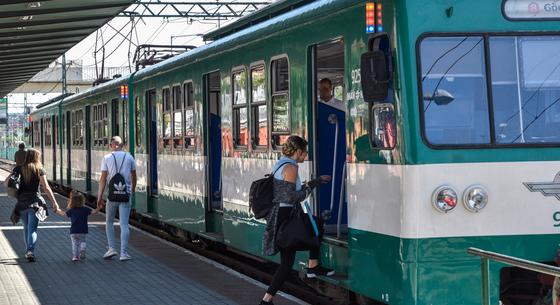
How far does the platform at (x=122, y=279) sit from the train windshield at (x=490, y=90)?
2979 mm

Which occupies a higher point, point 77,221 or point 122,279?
point 77,221

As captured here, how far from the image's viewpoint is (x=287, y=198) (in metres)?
9.00

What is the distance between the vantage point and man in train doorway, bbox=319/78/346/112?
385 inches

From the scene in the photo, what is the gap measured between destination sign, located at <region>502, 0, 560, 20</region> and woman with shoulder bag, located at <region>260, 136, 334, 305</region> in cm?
217

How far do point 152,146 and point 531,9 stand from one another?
11159 millimetres

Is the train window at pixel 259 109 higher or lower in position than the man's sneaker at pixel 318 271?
higher

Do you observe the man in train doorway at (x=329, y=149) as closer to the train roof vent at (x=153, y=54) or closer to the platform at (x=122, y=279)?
the platform at (x=122, y=279)

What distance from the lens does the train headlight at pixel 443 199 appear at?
762 cm

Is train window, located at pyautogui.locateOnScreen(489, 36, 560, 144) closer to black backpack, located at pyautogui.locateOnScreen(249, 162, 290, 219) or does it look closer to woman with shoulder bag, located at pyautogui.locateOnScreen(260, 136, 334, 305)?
woman with shoulder bag, located at pyautogui.locateOnScreen(260, 136, 334, 305)

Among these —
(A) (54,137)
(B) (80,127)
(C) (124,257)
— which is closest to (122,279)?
(C) (124,257)

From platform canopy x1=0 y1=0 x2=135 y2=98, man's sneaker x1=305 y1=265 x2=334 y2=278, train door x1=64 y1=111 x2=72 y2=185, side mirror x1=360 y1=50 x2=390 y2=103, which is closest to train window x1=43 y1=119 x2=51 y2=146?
train door x1=64 y1=111 x2=72 y2=185

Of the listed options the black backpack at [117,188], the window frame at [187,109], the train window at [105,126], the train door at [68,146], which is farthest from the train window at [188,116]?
the train door at [68,146]

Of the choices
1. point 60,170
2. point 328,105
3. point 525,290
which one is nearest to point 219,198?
point 328,105

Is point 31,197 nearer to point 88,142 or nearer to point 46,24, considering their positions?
point 46,24
